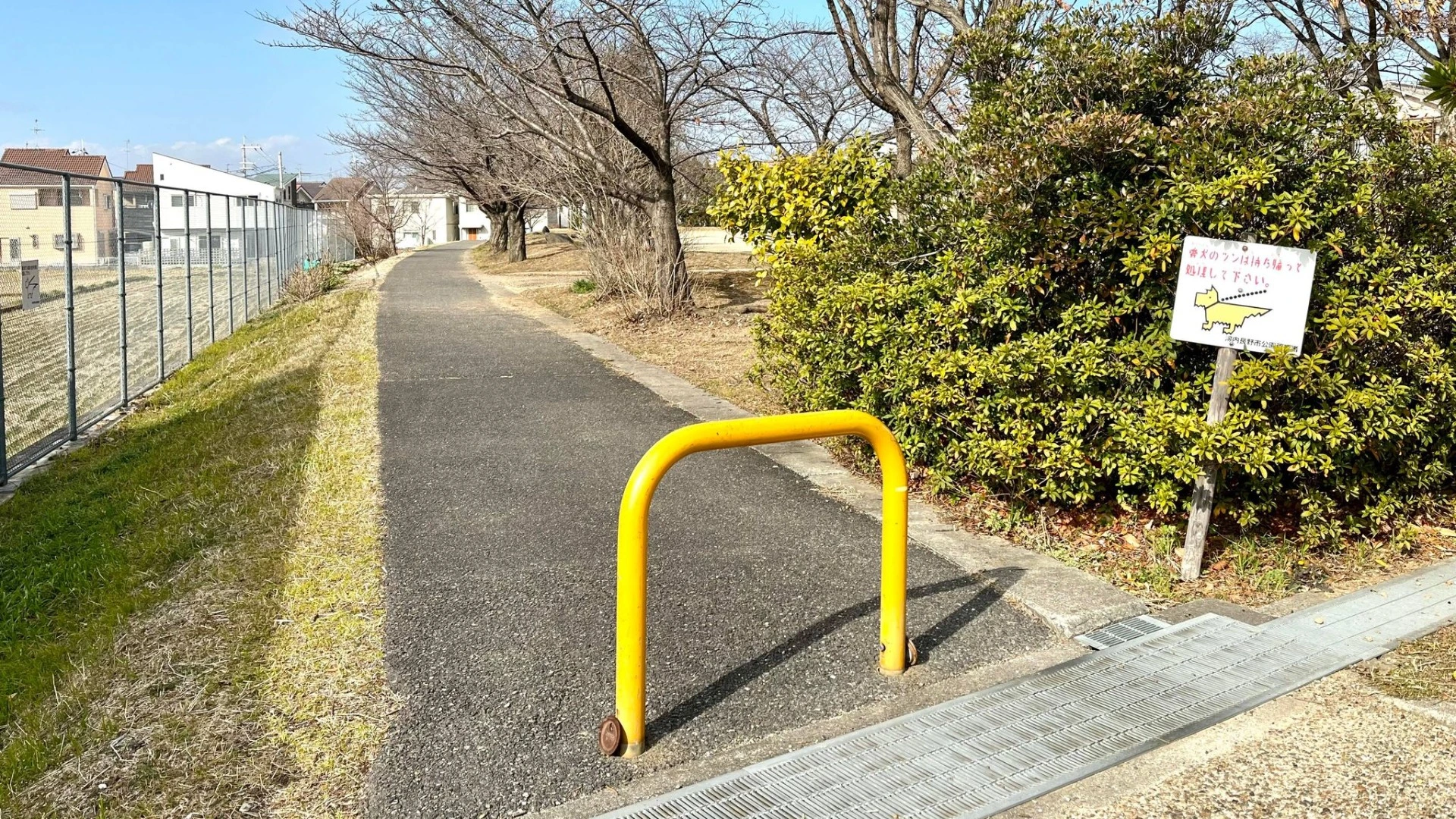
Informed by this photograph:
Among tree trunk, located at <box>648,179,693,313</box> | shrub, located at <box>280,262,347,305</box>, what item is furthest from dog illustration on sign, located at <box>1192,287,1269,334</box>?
shrub, located at <box>280,262,347,305</box>

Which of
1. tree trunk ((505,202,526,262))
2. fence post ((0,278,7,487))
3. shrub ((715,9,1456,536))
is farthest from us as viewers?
tree trunk ((505,202,526,262))

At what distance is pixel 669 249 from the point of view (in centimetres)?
1490

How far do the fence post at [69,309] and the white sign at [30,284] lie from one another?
0.18m

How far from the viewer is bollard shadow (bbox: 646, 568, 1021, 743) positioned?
11.1 feet

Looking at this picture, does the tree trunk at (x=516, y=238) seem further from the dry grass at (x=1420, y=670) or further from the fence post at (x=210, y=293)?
the dry grass at (x=1420, y=670)

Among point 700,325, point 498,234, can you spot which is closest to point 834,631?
point 700,325

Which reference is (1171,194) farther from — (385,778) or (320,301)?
(320,301)

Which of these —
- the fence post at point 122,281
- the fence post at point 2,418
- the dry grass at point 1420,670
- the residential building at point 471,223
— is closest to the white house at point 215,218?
the fence post at point 122,281

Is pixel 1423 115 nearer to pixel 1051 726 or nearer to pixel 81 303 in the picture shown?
pixel 1051 726

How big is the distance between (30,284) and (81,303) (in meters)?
1.39

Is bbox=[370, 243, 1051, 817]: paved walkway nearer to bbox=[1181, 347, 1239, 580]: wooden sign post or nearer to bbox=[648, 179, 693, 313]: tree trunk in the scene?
bbox=[1181, 347, 1239, 580]: wooden sign post

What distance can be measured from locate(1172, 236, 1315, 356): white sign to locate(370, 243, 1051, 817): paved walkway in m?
1.36

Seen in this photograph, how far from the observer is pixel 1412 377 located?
4.70 metres

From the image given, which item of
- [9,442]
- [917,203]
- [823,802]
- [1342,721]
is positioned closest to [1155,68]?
[917,203]
